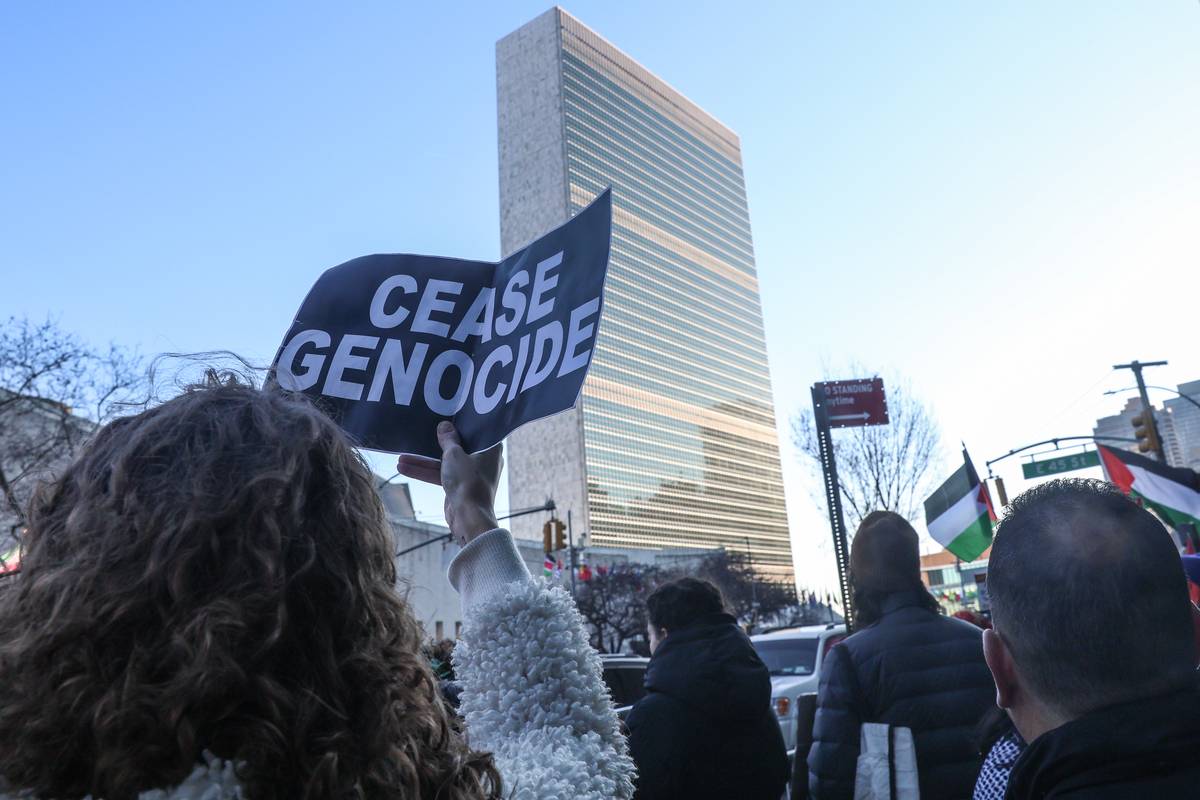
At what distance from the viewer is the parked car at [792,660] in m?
9.99

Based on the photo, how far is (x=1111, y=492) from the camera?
166 centimetres

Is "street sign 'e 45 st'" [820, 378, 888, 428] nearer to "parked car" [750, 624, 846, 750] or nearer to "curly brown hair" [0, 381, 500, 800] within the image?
"parked car" [750, 624, 846, 750]

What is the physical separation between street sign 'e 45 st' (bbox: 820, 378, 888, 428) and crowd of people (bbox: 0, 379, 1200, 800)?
9055 millimetres

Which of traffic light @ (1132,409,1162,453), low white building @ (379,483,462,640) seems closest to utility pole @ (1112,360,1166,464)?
traffic light @ (1132,409,1162,453)

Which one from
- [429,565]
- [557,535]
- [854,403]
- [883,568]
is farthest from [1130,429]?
[883,568]

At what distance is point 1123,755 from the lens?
138cm

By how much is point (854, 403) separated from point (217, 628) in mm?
12895

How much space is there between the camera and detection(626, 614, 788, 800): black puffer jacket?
3.26m

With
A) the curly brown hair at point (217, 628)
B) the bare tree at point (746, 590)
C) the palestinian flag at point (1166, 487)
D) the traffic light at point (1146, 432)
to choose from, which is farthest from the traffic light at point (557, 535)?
the bare tree at point (746, 590)

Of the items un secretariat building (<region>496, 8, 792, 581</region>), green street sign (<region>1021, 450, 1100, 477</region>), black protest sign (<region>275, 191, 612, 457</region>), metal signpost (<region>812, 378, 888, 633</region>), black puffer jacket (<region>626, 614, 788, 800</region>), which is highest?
un secretariat building (<region>496, 8, 792, 581</region>)

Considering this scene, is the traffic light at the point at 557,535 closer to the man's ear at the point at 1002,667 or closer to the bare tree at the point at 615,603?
the bare tree at the point at 615,603

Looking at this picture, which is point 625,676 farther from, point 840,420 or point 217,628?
point 217,628

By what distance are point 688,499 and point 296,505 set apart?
412 ft

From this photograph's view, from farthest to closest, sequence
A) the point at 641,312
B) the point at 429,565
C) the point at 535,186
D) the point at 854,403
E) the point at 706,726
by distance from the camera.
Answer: the point at 535,186 → the point at 641,312 → the point at 429,565 → the point at 854,403 → the point at 706,726
